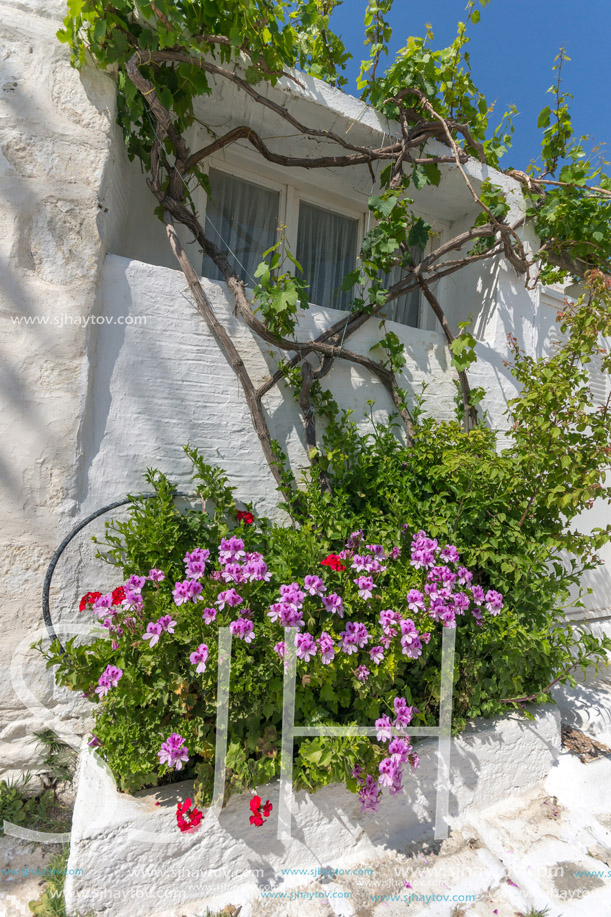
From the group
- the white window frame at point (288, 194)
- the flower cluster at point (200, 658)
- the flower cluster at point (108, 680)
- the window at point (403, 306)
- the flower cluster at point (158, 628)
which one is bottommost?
the flower cluster at point (108, 680)

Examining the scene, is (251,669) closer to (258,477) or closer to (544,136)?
(258,477)

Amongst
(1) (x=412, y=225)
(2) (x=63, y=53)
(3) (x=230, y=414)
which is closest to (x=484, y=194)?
(1) (x=412, y=225)

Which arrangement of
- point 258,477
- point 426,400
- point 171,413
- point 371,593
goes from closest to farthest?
1. point 371,593
2. point 171,413
3. point 258,477
4. point 426,400

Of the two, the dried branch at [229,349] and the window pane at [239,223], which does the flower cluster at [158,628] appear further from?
the window pane at [239,223]

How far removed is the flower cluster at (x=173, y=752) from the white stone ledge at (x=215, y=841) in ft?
0.61

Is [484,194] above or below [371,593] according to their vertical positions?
above

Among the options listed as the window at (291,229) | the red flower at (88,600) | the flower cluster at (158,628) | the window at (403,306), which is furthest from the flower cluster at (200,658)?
the window at (403,306)

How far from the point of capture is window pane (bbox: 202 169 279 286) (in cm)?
332

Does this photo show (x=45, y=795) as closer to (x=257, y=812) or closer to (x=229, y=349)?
(x=257, y=812)

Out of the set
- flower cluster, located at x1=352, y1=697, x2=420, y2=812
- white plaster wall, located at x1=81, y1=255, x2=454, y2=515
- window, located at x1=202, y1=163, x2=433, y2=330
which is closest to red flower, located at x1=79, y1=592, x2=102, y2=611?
white plaster wall, located at x1=81, y1=255, x2=454, y2=515

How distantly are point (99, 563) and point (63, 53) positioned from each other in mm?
2415

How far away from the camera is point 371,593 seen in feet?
6.80

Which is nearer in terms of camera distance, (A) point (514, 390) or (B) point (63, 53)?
(B) point (63, 53)

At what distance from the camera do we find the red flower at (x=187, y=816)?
164 centimetres
